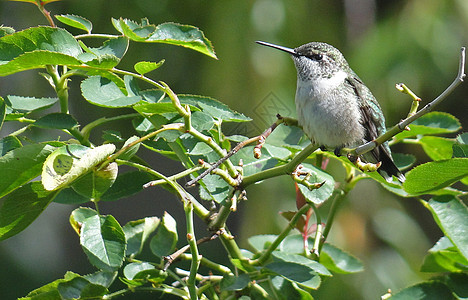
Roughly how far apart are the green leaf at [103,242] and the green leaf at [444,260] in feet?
1.95

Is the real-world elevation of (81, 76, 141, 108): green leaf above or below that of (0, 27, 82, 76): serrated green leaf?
below

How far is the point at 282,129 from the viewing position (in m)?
1.22

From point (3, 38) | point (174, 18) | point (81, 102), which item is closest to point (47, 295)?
point (3, 38)

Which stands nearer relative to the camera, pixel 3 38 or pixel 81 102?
pixel 3 38

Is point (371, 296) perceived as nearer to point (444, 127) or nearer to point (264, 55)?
Result: point (264, 55)

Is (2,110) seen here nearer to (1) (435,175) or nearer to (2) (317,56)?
(1) (435,175)

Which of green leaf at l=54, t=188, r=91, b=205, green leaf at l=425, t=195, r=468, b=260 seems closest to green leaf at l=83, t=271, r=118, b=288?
green leaf at l=54, t=188, r=91, b=205

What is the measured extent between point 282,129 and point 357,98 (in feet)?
1.36

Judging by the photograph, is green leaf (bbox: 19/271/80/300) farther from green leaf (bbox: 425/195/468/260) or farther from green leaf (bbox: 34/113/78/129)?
green leaf (bbox: 425/195/468/260)

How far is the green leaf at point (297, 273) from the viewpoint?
37.1 inches

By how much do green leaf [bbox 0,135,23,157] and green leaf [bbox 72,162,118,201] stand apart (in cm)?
11

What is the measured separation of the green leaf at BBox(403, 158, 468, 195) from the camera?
2.91 feet

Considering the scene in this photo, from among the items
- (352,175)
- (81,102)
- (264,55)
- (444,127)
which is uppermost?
(444,127)

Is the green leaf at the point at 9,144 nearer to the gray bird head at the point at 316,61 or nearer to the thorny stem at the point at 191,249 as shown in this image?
the thorny stem at the point at 191,249
